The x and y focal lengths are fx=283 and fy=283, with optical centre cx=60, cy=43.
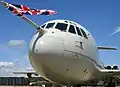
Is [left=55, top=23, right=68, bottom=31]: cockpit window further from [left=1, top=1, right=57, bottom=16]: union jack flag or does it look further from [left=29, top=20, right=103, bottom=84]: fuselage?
[left=1, top=1, right=57, bottom=16]: union jack flag

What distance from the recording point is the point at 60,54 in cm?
1373

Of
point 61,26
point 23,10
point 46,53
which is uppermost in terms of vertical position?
point 23,10

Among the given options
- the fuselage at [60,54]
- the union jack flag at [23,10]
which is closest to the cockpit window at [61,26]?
the fuselage at [60,54]

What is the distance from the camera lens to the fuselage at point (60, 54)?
44.4 ft

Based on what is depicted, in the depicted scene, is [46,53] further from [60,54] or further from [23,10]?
[23,10]

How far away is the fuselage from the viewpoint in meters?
13.5

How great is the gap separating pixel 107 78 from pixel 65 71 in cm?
787

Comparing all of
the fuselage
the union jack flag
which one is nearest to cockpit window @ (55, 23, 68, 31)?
the fuselage

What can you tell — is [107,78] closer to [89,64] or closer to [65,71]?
[89,64]

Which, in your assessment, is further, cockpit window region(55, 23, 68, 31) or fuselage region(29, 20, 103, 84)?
cockpit window region(55, 23, 68, 31)

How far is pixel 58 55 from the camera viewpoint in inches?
537

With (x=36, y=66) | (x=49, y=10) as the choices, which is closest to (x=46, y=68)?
(x=36, y=66)

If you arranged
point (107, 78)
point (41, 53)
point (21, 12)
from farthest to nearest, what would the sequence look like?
point (107, 78)
point (21, 12)
point (41, 53)

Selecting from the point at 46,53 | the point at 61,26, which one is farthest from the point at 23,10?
the point at 46,53
